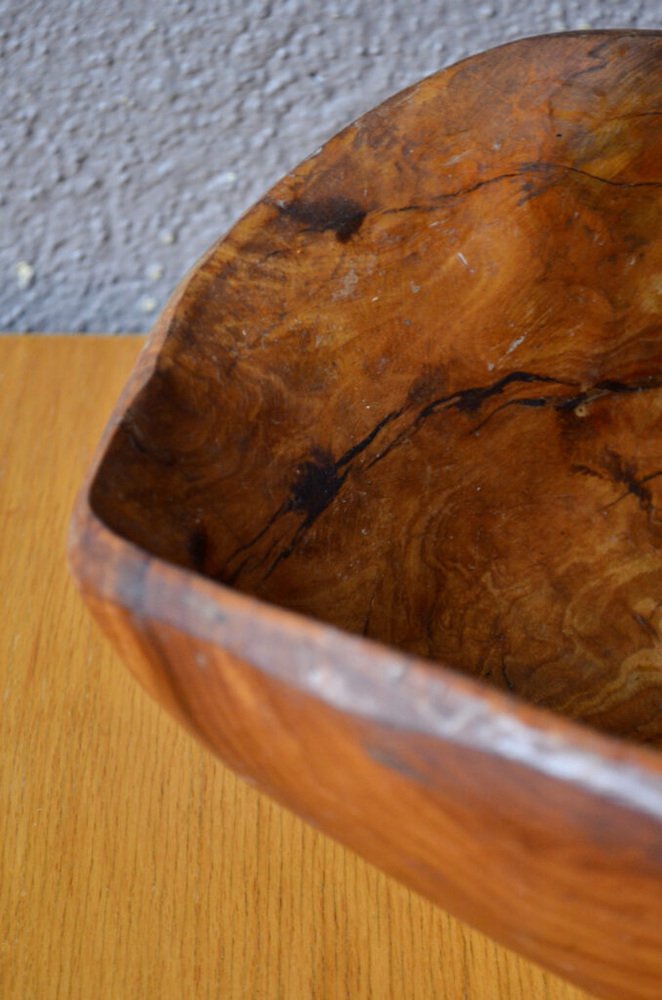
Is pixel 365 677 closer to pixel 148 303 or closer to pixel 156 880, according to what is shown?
pixel 156 880

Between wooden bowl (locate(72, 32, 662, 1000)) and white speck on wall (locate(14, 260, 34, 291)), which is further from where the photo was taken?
white speck on wall (locate(14, 260, 34, 291))

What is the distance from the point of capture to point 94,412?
0.92 meters

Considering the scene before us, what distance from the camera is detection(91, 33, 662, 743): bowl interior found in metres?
0.57

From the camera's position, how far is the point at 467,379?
26.4 inches

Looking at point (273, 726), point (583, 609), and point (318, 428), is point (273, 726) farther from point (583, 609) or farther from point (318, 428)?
point (583, 609)

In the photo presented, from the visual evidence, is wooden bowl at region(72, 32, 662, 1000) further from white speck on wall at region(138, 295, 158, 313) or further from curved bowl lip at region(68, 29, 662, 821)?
white speck on wall at region(138, 295, 158, 313)

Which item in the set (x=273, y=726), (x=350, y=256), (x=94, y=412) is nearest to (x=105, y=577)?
(x=273, y=726)

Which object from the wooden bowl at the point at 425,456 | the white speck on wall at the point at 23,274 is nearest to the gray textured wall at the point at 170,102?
the white speck on wall at the point at 23,274

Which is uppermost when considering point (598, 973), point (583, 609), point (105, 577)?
point (105, 577)

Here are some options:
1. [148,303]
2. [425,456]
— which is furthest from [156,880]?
[148,303]

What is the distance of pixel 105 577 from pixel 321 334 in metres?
0.26

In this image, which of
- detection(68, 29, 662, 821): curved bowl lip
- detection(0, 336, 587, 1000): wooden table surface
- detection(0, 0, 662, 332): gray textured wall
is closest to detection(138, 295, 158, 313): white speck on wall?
detection(0, 0, 662, 332): gray textured wall

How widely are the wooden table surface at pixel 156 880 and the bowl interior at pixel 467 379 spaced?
14 cm

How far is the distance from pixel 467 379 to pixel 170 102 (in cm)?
54
